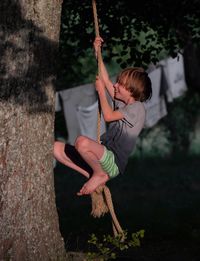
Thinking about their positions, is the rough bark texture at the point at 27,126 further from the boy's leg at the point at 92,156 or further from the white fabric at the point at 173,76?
the white fabric at the point at 173,76

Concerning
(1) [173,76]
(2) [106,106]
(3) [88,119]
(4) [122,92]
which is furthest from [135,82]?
(1) [173,76]

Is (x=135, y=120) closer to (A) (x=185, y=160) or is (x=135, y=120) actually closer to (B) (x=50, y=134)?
(B) (x=50, y=134)

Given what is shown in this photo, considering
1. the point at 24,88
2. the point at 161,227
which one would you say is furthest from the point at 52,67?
the point at 161,227

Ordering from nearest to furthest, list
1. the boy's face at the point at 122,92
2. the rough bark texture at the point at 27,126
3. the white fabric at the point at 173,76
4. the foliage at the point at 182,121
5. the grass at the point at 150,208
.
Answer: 1. the rough bark texture at the point at 27,126
2. the boy's face at the point at 122,92
3. the grass at the point at 150,208
4. the white fabric at the point at 173,76
5. the foliage at the point at 182,121

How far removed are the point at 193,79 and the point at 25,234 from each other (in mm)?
7556

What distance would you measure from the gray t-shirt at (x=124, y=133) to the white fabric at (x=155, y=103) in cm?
985

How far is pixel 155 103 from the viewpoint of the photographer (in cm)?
1788

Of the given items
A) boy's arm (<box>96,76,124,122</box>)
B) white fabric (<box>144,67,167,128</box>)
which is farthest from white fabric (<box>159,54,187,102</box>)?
boy's arm (<box>96,76,124,122</box>)

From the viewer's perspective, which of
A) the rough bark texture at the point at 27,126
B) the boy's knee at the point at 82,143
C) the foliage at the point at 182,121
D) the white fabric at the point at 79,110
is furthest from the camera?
the foliage at the point at 182,121

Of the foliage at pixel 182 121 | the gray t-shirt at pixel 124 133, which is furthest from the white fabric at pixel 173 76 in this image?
the gray t-shirt at pixel 124 133

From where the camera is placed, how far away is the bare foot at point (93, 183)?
6699 mm

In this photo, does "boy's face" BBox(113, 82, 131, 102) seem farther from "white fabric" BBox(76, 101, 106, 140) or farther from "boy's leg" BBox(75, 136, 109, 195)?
"white fabric" BBox(76, 101, 106, 140)

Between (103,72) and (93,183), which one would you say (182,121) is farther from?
(93,183)

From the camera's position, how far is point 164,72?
56.9 ft
